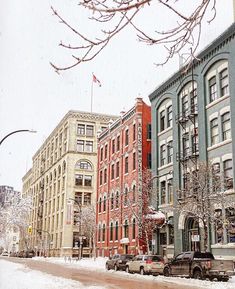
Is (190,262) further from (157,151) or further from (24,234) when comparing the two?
(24,234)

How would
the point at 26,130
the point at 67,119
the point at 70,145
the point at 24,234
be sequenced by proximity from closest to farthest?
the point at 26,130 < the point at 67,119 < the point at 70,145 < the point at 24,234

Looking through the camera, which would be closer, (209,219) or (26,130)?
(26,130)

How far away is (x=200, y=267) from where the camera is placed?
67.9ft

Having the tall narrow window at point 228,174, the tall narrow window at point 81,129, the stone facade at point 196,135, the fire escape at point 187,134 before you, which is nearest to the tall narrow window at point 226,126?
the stone facade at point 196,135

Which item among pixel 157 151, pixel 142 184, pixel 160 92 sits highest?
pixel 160 92

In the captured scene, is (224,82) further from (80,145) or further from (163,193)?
(80,145)

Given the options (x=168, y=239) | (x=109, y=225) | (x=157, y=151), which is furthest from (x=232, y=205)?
(x=109, y=225)

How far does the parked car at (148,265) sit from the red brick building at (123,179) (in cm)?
732

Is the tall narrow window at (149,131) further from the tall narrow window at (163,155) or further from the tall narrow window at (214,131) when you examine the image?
the tall narrow window at (214,131)

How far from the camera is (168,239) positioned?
3278 centimetres

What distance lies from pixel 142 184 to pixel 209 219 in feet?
38.4

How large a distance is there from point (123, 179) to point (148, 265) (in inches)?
674

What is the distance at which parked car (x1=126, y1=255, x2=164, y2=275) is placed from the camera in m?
25.7

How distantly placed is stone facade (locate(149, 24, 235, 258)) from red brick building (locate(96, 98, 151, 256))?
291 centimetres
